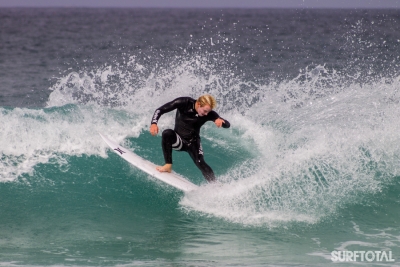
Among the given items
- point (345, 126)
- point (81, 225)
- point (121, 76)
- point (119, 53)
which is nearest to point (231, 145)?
point (345, 126)

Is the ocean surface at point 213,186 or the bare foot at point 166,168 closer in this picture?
the ocean surface at point 213,186

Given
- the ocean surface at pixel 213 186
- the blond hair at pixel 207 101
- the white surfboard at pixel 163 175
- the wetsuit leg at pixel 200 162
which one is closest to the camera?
the ocean surface at pixel 213 186

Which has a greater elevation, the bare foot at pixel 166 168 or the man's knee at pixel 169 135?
the man's knee at pixel 169 135

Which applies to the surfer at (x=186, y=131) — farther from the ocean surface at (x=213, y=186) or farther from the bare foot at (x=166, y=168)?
the ocean surface at (x=213, y=186)

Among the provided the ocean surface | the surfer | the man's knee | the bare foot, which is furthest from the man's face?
the ocean surface

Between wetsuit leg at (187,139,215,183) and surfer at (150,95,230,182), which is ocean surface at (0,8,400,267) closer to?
wetsuit leg at (187,139,215,183)

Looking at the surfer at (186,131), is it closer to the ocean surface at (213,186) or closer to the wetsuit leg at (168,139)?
the wetsuit leg at (168,139)

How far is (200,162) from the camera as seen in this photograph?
25.8 feet

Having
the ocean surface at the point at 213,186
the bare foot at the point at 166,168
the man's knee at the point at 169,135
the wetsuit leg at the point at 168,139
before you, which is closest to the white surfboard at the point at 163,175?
the bare foot at the point at 166,168

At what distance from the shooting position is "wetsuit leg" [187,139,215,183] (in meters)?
7.80

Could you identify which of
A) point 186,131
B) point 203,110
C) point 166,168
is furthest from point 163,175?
point 203,110

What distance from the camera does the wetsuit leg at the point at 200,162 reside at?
7805 mm

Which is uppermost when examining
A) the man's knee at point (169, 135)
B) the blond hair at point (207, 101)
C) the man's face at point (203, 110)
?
the blond hair at point (207, 101)

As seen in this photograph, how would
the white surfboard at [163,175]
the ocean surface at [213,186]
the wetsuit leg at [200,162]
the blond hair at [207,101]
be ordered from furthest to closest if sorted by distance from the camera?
the white surfboard at [163,175] < the wetsuit leg at [200,162] < the blond hair at [207,101] < the ocean surface at [213,186]
